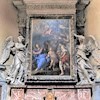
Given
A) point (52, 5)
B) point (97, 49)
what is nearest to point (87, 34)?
point (97, 49)

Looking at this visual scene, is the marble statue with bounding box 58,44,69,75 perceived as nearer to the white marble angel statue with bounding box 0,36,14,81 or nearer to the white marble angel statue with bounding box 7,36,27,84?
the white marble angel statue with bounding box 7,36,27,84

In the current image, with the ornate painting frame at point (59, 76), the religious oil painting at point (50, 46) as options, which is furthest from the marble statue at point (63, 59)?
the ornate painting frame at point (59, 76)

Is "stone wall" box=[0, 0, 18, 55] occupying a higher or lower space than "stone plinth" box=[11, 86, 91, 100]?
higher

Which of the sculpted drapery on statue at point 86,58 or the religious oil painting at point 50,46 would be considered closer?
the sculpted drapery on statue at point 86,58

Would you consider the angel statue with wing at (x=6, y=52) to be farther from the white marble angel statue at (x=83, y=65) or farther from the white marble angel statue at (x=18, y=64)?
the white marble angel statue at (x=83, y=65)

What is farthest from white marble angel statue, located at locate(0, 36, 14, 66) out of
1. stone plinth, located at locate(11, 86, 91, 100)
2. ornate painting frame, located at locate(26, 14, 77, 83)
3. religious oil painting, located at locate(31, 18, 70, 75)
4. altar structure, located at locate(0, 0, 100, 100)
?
stone plinth, located at locate(11, 86, 91, 100)

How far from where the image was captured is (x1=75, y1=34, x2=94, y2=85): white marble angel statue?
9570 mm

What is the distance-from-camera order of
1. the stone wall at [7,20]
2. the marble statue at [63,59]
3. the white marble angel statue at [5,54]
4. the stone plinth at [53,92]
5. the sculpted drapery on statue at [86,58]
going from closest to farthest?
the stone plinth at [53,92]
the sculpted drapery on statue at [86,58]
the marble statue at [63,59]
the white marble angel statue at [5,54]
the stone wall at [7,20]

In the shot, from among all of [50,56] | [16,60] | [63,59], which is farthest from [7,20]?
[63,59]

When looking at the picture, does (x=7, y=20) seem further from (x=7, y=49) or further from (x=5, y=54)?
(x=5, y=54)

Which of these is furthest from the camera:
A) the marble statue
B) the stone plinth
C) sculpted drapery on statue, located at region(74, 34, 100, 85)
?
the marble statue

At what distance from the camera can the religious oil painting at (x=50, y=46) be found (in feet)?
31.9

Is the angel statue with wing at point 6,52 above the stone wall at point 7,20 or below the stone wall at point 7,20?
below

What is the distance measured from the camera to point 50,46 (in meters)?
9.89
